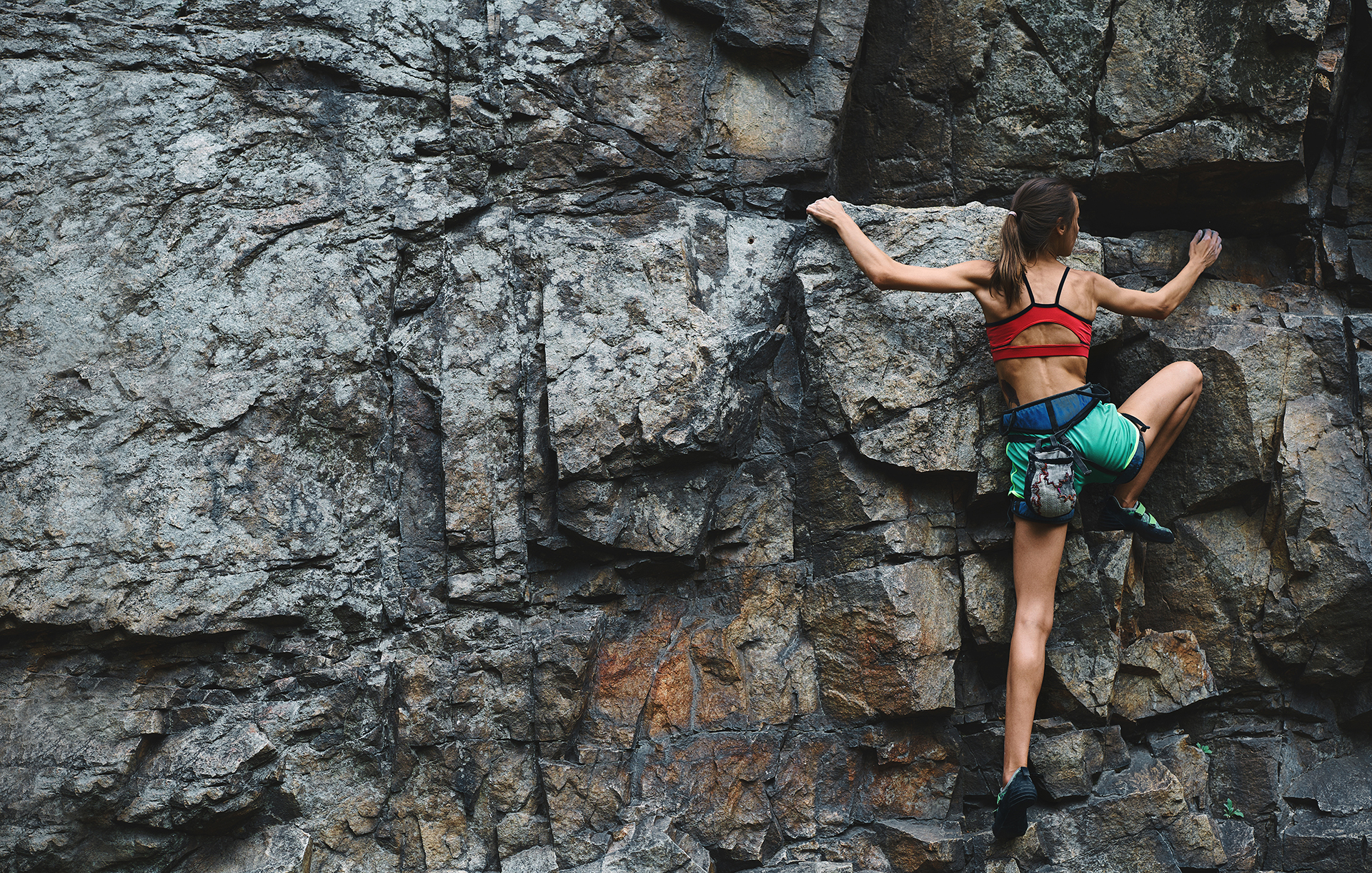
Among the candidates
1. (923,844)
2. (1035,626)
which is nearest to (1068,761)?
(1035,626)

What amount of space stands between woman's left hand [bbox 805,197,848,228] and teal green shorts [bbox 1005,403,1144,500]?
4.50 feet

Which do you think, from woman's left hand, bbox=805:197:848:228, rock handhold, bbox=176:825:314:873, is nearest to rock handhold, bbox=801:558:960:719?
woman's left hand, bbox=805:197:848:228

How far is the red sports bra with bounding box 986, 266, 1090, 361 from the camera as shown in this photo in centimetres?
A: 420

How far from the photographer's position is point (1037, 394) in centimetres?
427

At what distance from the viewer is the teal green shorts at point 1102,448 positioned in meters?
4.27

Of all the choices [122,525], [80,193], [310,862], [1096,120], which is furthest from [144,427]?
[1096,120]

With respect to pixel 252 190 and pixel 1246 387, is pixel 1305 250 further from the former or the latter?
pixel 252 190

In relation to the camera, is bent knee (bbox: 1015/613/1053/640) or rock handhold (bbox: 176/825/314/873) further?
bent knee (bbox: 1015/613/1053/640)

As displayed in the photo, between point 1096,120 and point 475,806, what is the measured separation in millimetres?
4773

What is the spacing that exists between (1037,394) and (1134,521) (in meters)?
0.93

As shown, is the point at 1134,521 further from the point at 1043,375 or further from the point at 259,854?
the point at 259,854

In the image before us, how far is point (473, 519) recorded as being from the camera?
445 centimetres

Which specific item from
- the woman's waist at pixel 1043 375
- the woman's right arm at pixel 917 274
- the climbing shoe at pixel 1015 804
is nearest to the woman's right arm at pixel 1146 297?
the woman's waist at pixel 1043 375

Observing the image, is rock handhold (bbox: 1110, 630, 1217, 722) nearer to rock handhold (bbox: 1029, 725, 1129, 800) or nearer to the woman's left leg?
rock handhold (bbox: 1029, 725, 1129, 800)
